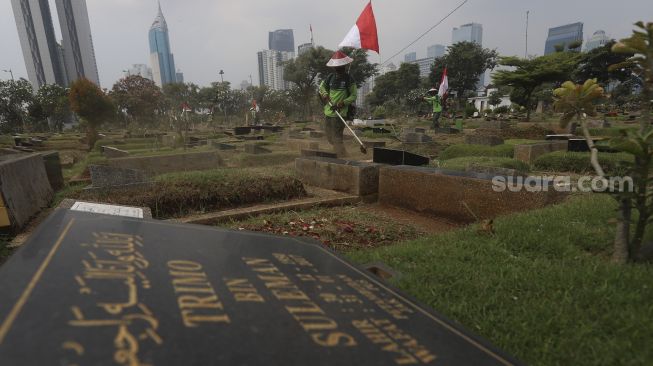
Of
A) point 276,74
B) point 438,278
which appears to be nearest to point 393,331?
point 438,278

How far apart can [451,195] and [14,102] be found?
2094 inches

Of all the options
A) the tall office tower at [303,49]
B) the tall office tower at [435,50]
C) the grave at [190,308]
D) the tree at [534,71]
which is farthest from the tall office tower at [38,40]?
the tall office tower at [435,50]

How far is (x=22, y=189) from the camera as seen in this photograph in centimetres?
446

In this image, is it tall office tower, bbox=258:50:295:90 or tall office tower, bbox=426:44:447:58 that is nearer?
tall office tower, bbox=258:50:295:90

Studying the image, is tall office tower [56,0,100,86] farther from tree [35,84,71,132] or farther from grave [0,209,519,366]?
grave [0,209,519,366]

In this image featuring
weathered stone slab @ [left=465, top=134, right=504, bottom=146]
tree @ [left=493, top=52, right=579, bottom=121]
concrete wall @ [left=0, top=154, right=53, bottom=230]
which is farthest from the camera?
tree @ [left=493, top=52, right=579, bottom=121]

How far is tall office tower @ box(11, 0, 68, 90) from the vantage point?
70.3 meters

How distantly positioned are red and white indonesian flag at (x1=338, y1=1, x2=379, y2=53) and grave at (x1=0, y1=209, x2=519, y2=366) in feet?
22.0

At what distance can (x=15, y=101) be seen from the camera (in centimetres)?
4078

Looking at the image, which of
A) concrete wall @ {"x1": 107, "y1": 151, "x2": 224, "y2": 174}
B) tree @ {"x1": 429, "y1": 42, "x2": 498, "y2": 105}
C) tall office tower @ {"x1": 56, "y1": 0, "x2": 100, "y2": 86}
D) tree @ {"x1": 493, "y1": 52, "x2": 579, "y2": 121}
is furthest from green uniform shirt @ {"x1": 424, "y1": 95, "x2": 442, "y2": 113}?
tall office tower @ {"x1": 56, "y1": 0, "x2": 100, "y2": 86}

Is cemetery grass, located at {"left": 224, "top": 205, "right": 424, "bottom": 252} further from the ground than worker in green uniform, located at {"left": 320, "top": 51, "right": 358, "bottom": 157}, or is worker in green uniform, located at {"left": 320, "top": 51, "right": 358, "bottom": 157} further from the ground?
worker in green uniform, located at {"left": 320, "top": 51, "right": 358, "bottom": 157}

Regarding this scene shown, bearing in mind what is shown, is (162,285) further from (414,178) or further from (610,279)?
(414,178)

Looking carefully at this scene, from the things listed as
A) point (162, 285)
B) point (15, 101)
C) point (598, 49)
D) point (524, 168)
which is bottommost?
point (524, 168)

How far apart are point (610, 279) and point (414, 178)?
276cm
